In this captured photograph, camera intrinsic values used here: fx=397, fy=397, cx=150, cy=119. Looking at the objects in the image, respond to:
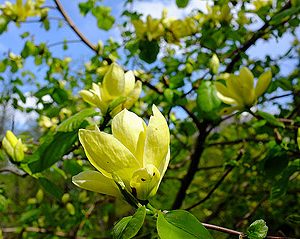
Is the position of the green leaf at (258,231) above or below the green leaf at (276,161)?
above

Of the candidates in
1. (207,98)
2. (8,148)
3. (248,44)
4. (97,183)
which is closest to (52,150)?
(8,148)

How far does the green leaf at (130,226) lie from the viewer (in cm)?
59

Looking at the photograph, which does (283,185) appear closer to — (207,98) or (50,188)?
(207,98)

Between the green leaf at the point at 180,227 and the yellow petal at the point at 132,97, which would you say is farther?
the yellow petal at the point at 132,97

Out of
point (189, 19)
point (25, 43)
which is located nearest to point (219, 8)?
point (189, 19)

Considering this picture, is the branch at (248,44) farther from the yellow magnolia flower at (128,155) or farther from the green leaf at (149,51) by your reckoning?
the yellow magnolia flower at (128,155)

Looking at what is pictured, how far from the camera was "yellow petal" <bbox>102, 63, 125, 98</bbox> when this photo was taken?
1.11 metres

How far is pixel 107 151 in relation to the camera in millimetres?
673

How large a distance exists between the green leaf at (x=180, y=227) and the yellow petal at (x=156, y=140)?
11 cm

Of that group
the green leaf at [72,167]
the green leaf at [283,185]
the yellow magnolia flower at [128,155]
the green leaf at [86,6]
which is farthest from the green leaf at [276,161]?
the green leaf at [86,6]

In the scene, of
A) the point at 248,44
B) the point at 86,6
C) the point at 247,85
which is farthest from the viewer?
the point at 86,6

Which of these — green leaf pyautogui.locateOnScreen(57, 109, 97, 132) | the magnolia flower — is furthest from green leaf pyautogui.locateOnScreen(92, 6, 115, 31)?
green leaf pyautogui.locateOnScreen(57, 109, 97, 132)

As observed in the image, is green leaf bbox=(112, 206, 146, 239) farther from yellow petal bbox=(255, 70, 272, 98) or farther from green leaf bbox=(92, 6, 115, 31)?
green leaf bbox=(92, 6, 115, 31)

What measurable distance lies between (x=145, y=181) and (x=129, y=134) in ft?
0.29
